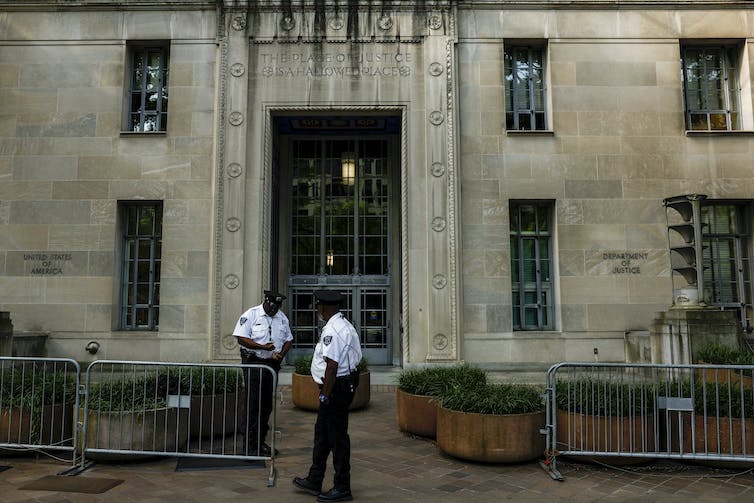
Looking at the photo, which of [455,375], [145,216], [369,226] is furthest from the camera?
[369,226]

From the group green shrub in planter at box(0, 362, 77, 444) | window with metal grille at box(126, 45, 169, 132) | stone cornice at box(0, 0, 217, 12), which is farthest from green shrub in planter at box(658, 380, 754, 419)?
stone cornice at box(0, 0, 217, 12)

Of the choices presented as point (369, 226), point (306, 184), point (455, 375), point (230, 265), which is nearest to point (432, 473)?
point (455, 375)

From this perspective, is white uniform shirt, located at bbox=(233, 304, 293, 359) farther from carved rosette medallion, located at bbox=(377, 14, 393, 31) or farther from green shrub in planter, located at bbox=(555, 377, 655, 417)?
carved rosette medallion, located at bbox=(377, 14, 393, 31)

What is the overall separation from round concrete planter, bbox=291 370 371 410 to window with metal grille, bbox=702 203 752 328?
935 cm

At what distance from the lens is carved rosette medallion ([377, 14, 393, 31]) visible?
13578 millimetres

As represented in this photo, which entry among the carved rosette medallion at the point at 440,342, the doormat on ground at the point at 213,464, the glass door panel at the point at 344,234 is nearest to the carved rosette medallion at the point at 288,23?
the glass door panel at the point at 344,234

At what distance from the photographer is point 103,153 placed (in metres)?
13.5

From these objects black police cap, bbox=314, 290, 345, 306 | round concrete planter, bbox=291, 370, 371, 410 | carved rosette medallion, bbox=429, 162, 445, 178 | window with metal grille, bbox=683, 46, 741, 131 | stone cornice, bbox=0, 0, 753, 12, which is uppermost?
stone cornice, bbox=0, 0, 753, 12

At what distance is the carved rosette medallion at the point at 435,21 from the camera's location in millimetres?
13570

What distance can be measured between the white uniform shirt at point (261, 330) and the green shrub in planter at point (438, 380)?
1993 mm

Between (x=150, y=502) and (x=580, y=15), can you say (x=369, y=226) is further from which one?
(x=150, y=502)

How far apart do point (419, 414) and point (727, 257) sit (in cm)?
1049

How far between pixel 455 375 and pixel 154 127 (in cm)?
1052

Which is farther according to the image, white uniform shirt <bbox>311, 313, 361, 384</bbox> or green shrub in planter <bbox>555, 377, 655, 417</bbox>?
green shrub in planter <bbox>555, 377, 655, 417</bbox>
